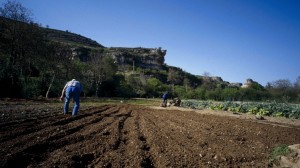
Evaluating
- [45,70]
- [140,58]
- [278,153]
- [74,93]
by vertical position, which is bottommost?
[278,153]

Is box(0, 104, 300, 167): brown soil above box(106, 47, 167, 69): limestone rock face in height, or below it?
below

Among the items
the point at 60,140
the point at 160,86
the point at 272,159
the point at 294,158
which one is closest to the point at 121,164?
the point at 60,140

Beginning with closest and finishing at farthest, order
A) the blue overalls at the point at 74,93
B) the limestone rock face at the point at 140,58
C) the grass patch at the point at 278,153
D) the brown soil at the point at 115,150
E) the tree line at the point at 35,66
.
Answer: the brown soil at the point at 115,150 < the grass patch at the point at 278,153 < the blue overalls at the point at 74,93 < the tree line at the point at 35,66 < the limestone rock face at the point at 140,58

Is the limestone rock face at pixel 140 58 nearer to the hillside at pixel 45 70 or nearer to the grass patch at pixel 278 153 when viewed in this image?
the hillside at pixel 45 70

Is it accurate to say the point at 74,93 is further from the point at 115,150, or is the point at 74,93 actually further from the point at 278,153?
the point at 278,153

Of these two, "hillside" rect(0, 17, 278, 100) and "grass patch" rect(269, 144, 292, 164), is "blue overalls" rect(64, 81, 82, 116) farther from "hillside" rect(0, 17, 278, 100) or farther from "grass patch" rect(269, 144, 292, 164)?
"hillside" rect(0, 17, 278, 100)

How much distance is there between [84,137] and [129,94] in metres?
69.0

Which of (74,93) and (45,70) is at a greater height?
(45,70)

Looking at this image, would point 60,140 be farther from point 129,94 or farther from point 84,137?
point 129,94

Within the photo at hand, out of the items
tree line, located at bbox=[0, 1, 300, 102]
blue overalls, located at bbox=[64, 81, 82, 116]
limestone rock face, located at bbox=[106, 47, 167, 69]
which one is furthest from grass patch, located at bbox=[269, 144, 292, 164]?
limestone rock face, located at bbox=[106, 47, 167, 69]

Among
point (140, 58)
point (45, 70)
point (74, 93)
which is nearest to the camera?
point (74, 93)

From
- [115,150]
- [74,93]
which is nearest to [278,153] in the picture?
[115,150]

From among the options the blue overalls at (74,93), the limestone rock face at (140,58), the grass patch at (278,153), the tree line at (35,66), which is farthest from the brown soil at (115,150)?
the limestone rock face at (140,58)

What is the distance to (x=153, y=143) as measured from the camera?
23.8ft
